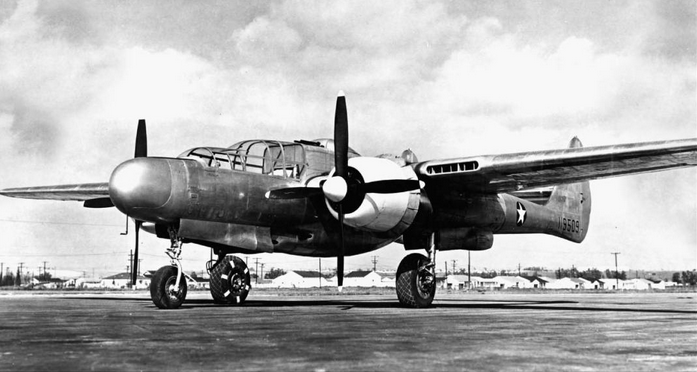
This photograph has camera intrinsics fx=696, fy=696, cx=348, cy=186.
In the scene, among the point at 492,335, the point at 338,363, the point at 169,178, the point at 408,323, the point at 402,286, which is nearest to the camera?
the point at 338,363

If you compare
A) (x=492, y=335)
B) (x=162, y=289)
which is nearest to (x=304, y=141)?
(x=162, y=289)

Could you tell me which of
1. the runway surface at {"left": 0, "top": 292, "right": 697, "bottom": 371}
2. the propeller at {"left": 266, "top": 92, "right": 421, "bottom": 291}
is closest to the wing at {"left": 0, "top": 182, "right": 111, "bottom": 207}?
the propeller at {"left": 266, "top": 92, "right": 421, "bottom": 291}

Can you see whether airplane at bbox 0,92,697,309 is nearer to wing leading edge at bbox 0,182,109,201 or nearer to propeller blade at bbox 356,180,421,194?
propeller blade at bbox 356,180,421,194

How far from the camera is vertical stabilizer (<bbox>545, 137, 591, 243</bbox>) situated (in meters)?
24.7

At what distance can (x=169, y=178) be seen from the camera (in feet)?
51.6

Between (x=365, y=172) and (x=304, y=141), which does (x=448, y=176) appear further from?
(x=304, y=141)

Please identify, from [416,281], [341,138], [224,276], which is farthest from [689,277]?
[341,138]

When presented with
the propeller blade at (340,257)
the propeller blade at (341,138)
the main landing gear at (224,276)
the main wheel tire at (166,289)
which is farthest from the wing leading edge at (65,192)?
the propeller blade at (340,257)

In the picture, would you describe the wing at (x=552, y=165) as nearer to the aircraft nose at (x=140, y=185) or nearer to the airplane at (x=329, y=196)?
the airplane at (x=329, y=196)

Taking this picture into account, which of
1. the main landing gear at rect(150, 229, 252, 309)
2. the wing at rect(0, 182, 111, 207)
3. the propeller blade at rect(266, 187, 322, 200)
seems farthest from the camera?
the wing at rect(0, 182, 111, 207)

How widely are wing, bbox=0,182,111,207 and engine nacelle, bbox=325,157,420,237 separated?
8.84 meters

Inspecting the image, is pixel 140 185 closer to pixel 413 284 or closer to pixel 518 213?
pixel 413 284

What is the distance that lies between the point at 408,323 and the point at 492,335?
2510 millimetres

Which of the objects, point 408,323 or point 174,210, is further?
point 174,210
